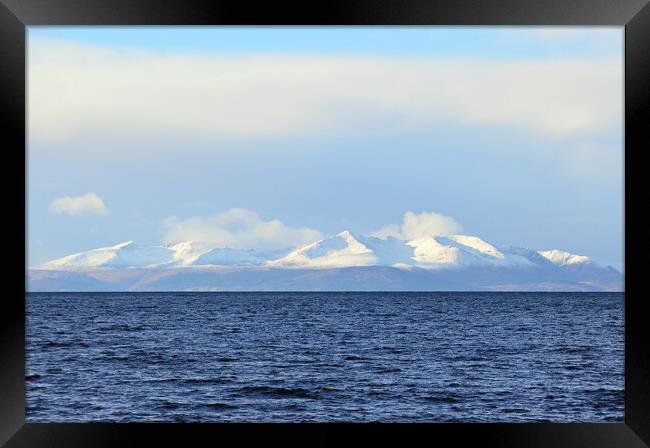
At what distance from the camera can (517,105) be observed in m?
→ 71.6

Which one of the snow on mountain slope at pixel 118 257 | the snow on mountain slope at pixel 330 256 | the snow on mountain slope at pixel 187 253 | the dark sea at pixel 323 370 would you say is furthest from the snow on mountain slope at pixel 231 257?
the dark sea at pixel 323 370

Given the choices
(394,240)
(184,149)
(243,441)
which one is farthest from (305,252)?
(243,441)

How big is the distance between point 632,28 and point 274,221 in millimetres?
70738

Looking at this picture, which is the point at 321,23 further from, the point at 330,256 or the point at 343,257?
the point at 343,257

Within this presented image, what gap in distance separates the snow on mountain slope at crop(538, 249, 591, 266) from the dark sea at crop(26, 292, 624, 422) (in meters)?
57.9

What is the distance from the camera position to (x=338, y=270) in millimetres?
89812

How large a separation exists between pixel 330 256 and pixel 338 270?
199cm

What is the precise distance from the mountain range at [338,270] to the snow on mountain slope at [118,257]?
9.2 inches

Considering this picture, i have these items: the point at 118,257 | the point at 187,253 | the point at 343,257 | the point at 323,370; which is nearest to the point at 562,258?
the point at 343,257

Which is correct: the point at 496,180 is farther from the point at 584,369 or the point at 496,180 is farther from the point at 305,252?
the point at 584,369

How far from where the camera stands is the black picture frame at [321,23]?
148 inches

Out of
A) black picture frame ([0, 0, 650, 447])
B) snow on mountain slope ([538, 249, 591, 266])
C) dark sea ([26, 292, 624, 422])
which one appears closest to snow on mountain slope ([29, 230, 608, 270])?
snow on mountain slope ([538, 249, 591, 266])

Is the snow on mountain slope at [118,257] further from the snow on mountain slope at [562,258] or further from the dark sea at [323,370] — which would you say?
the dark sea at [323,370]

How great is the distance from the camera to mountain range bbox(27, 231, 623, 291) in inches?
3346
